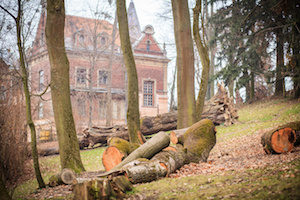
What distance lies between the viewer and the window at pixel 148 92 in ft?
123

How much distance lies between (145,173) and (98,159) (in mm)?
6736

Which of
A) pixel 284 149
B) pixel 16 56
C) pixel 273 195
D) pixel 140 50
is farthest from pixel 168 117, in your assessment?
pixel 140 50

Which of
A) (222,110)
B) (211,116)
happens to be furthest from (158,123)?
(222,110)

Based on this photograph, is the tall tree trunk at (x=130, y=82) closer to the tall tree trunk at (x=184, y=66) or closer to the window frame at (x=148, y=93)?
the tall tree trunk at (x=184, y=66)

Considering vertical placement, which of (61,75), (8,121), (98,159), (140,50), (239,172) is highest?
(140,50)

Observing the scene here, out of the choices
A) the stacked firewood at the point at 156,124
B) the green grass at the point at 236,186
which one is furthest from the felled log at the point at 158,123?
the green grass at the point at 236,186

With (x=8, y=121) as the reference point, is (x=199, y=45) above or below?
above

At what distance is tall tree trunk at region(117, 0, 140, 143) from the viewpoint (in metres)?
10.8

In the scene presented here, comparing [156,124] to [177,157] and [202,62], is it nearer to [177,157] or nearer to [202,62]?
[202,62]

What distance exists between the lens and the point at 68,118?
8203 mm

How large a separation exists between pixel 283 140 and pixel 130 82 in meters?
6.15

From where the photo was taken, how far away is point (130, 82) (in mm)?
11109

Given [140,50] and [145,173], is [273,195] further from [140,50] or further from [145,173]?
[140,50]

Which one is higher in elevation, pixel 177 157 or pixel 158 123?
pixel 158 123
